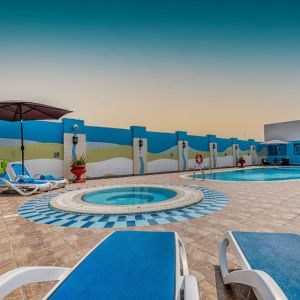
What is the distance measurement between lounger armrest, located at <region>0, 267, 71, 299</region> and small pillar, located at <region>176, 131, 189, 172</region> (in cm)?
1452

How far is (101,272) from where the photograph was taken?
127 centimetres

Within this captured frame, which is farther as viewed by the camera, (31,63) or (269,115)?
(269,115)

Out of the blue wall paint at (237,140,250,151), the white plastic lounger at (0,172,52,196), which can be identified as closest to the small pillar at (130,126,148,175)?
the white plastic lounger at (0,172,52,196)

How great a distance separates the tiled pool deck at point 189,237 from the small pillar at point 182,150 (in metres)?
11.0

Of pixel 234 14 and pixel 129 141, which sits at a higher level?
pixel 234 14

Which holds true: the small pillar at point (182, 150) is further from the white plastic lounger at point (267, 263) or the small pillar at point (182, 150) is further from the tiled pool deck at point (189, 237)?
the white plastic lounger at point (267, 263)

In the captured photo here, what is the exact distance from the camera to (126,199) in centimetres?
620

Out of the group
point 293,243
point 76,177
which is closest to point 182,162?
point 76,177

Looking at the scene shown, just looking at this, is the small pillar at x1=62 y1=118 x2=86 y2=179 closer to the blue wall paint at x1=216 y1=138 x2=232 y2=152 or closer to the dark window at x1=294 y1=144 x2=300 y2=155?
the blue wall paint at x1=216 y1=138 x2=232 y2=152

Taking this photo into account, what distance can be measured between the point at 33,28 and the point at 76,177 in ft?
21.7

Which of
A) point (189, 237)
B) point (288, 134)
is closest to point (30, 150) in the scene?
point (189, 237)

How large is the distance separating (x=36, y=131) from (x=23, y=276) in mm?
9776

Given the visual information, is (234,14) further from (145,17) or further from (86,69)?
(86,69)

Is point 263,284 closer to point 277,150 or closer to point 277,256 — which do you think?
point 277,256
